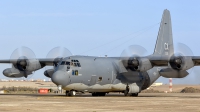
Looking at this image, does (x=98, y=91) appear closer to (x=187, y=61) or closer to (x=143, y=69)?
(x=143, y=69)

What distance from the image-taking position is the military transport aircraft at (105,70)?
3584 cm

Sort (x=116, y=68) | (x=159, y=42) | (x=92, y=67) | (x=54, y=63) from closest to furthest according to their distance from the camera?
(x=92, y=67)
(x=116, y=68)
(x=54, y=63)
(x=159, y=42)

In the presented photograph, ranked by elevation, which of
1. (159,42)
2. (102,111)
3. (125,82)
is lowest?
(102,111)

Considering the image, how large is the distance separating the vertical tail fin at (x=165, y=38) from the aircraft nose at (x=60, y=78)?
1321 centimetres

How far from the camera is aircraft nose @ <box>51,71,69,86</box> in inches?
1357

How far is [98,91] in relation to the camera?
126 feet

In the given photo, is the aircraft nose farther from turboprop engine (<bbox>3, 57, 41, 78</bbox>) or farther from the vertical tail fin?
the vertical tail fin

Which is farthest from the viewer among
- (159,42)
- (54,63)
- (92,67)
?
(159,42)

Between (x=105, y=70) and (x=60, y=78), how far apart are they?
5197 millimetres

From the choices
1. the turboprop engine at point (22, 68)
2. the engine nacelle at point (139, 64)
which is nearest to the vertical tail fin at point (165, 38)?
the engine nacelle at point (139, 64)

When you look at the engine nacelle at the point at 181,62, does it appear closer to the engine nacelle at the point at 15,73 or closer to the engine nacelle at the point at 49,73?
the engine nacelle at the point at 49,73

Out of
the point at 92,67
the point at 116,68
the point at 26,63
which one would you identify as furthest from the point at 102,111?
the point at 26,63

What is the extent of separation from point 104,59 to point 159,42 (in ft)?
27.3

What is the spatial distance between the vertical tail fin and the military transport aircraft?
2546mm
